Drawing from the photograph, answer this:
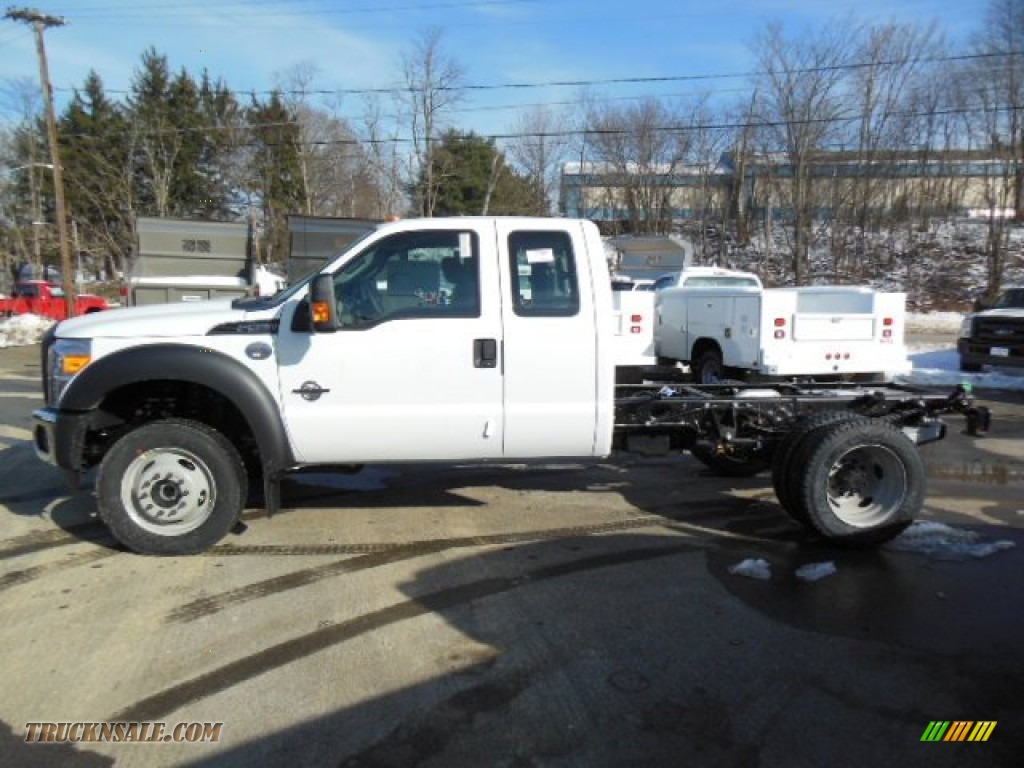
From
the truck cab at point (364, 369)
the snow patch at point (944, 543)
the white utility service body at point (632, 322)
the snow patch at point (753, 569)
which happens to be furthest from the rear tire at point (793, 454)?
the white utility service body at point (632, 322)

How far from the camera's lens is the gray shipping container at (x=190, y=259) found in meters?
17.7

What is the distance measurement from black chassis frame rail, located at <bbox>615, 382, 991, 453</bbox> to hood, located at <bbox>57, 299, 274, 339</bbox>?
2.77 metres

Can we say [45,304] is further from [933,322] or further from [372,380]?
[933,322]

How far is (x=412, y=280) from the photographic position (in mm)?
5000

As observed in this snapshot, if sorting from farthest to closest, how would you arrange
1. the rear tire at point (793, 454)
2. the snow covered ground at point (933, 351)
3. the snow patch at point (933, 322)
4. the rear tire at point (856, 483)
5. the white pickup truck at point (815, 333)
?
the snow patch at point (933, 322) < the snow covered ground at point (933, 351) < the white pickup truck at point (815, 333) < the rear tire at point (793, 454) < the rear tire at point (856, 483)

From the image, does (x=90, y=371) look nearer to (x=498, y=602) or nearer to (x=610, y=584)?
(x=498, y=602)

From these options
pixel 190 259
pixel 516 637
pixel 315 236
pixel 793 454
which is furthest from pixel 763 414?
pixel 190 259

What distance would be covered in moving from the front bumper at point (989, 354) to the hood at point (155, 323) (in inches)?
566

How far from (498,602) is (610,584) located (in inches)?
27.7

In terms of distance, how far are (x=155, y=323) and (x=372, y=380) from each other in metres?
1.39

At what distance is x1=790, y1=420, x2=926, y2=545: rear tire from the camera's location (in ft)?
17.0

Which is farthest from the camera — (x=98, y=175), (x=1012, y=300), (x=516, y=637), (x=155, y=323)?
(x=98, y=175)

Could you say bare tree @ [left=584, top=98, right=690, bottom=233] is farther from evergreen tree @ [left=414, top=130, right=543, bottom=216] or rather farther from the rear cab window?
the rear cab window

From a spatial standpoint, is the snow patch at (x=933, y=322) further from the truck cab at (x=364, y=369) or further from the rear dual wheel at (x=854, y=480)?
the truck cab at (x=364, y=369)
